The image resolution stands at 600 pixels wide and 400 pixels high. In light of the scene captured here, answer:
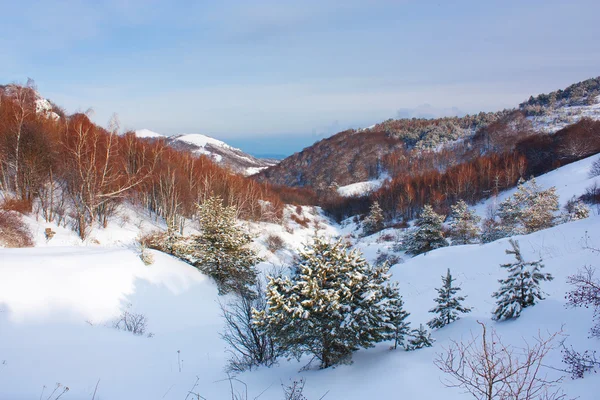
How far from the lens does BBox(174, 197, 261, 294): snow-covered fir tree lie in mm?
17844

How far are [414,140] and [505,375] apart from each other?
435ft

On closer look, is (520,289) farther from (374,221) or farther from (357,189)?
(357,189)

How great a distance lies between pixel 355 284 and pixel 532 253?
9.61m

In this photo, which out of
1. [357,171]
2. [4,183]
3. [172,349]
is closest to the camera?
[172,349]

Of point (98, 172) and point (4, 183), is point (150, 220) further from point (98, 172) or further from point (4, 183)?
point (4, 183)

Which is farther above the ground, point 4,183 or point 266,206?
point 4,183

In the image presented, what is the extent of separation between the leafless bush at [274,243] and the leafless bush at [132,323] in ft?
79.2

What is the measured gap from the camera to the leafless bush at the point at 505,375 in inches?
123

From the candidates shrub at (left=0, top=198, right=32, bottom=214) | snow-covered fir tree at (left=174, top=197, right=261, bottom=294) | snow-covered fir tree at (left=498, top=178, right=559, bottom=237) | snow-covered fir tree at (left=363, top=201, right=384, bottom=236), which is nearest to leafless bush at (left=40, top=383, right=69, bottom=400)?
snow-covered fir tree at (left=174, top=197, right=261, bottom=294)

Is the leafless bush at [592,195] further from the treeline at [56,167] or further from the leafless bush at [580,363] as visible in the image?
the treeline at [56,167]

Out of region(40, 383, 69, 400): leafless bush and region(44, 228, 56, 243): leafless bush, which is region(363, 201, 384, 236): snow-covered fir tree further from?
region(40, 383, 69, 400): leafless bush

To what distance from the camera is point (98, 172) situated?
22.0 meters

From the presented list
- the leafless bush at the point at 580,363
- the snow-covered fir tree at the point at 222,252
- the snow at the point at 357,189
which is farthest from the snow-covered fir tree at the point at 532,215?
the snow at the point at 357,189

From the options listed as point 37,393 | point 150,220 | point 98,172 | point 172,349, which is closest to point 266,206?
point 150,220
